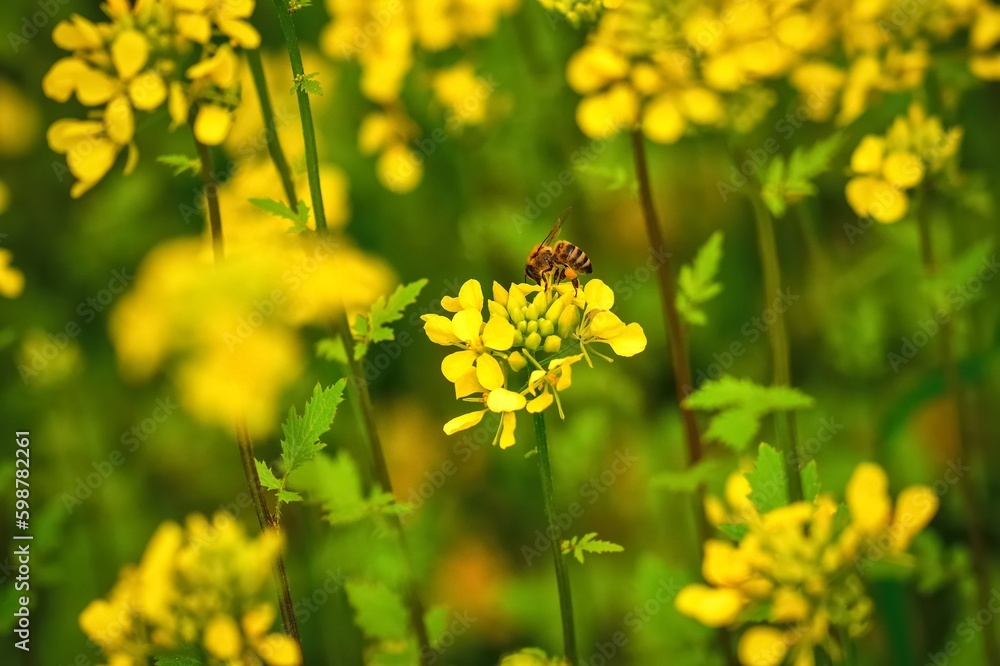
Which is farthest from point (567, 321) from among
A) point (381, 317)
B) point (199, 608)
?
point (199, 608)

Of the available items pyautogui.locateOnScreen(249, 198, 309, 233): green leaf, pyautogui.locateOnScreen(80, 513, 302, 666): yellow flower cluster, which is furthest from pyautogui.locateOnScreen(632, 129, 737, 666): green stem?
pyautogui.locateOnScreen(80, 513, 302, 666): yellow flower cluster

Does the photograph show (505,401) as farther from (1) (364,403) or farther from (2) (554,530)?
(1) (364,403)

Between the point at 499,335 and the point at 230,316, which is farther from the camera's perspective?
the point at 230,316

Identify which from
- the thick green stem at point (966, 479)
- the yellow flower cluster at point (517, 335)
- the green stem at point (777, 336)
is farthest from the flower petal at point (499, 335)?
the thick green stem at point (966, 479)

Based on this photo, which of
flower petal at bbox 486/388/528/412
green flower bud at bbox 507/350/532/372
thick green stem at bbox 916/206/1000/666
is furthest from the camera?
thick green stem at bbox 916/206/1000/666

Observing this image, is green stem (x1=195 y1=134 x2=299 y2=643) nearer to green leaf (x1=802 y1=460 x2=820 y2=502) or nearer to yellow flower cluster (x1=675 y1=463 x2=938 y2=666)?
yellow flower cluster (x1=675 y1=463 x2=938 y2=666)

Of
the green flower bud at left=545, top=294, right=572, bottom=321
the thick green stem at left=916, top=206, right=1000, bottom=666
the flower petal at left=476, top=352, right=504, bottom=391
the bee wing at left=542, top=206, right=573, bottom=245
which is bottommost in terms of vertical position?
the thick green stem at left=916, top=206, right=1000, bottom=666
